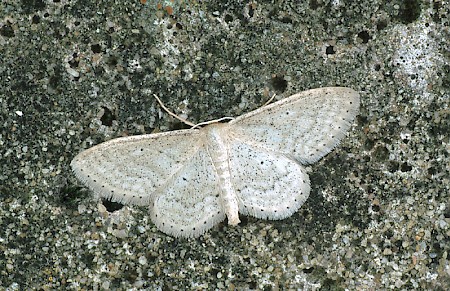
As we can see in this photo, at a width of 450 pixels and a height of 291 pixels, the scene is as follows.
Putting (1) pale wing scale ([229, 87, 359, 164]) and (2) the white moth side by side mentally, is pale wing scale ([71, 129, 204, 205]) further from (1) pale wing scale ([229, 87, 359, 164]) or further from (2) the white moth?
(1) pale wing scale ([229, 87, 359, 164])

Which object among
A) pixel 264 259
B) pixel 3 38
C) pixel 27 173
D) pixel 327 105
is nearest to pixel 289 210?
pixel 264 259

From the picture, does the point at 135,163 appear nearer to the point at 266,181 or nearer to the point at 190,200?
the point at 190,200

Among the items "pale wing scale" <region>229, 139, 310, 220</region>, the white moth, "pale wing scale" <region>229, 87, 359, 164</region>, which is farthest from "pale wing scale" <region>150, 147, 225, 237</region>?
"pale wing scale" <region>229, 87, 359, 164</region>

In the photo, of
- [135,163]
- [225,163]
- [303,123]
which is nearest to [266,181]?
[225,163]

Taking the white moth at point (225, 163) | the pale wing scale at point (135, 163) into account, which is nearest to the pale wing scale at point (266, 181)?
the white moth at point (225, 163)

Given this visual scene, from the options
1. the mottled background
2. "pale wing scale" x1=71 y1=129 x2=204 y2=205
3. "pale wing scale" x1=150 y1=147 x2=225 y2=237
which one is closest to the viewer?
"pale wing scale" x1=71 y1=129 x2=204 y2=205

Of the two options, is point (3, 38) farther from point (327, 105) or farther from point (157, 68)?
point (327, 105)
